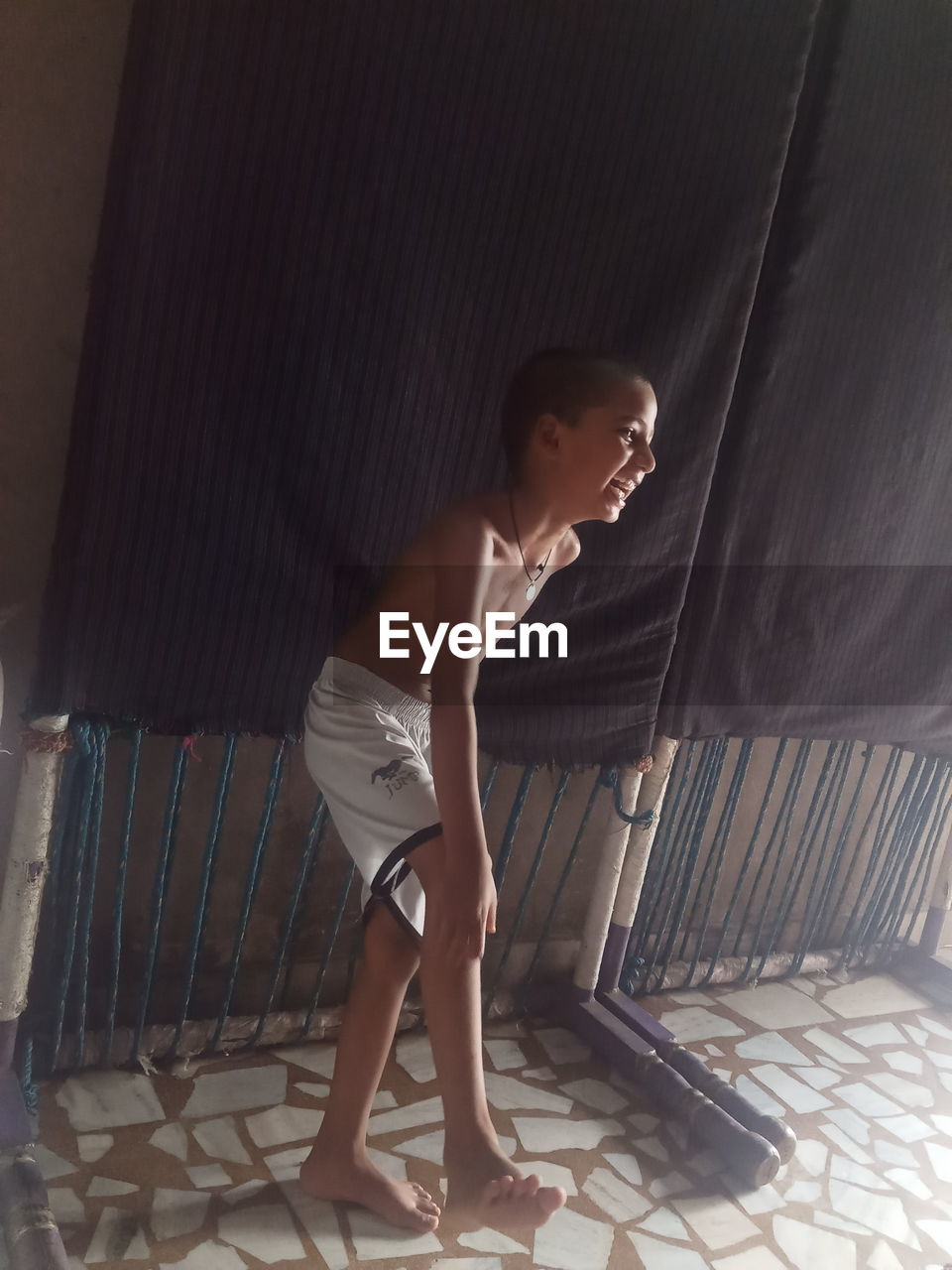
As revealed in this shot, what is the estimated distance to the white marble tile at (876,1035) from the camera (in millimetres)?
2088

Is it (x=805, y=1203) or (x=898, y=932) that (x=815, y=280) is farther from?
(x=898, y=932)

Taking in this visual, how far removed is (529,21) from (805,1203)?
1687mm

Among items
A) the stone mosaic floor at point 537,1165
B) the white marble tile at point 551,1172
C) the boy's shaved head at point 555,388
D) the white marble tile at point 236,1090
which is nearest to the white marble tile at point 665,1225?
the stone mosaic floor at point 537,1165

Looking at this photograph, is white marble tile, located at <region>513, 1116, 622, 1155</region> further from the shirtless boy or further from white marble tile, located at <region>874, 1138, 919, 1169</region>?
white marble tile, located at <region>874, 1138, 919, 1169</region>

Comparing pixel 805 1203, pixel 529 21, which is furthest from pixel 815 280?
pixel 805 1203

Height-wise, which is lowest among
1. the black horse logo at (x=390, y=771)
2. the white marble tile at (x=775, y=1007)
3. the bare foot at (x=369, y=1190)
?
the white marble tile at (x=775, y=1007)

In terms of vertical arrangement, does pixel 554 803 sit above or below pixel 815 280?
below

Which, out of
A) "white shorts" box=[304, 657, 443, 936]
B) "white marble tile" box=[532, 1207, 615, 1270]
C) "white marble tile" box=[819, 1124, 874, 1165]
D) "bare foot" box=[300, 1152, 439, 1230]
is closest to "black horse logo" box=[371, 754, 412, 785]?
"white shorts" box=[304, 657, 443, 936]

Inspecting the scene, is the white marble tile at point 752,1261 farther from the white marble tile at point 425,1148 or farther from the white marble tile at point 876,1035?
the white marble tile at point 876,1035

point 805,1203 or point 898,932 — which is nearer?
point 805,1203

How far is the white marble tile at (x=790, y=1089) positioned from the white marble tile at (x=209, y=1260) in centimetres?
91

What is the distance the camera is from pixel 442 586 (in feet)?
3.99

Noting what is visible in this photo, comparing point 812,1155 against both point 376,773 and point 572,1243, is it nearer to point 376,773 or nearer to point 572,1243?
point 572,1243

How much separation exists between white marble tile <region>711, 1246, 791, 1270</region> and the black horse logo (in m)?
0.81
